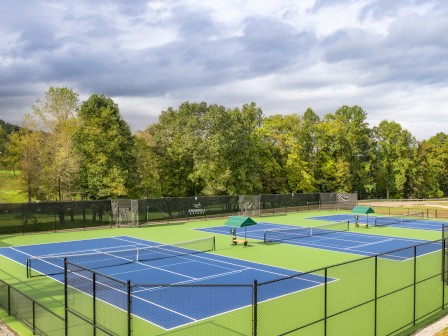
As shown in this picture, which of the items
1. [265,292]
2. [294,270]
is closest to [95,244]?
[294,270]

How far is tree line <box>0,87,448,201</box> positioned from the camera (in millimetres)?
50031

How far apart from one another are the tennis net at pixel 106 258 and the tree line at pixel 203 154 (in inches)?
814

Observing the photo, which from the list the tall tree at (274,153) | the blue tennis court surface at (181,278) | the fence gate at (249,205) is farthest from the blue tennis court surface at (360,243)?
the tall tree at (274,153)

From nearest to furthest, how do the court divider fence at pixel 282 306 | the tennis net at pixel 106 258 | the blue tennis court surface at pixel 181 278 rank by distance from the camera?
the court divider fence at pixel 282 306
the blue tennis court surface at pixel 181 278
the tennis net at pixel 106 258

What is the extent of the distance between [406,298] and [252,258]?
10983mm

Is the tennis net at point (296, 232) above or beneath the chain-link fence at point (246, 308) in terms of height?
beneath

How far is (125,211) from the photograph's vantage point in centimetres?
4494

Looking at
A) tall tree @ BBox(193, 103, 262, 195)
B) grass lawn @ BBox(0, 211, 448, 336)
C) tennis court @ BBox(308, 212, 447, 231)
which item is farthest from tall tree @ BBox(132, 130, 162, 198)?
grass lawn @ BBox(0, 211, 448, 336)

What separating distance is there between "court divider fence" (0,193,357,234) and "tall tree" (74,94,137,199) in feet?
14.7

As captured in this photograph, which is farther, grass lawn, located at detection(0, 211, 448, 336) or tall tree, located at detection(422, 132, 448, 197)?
tall tree, located at detection(422, 132, 448, 197)

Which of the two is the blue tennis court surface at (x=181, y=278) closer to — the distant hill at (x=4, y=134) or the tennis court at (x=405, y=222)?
the tennis court at (x=405, y=222)

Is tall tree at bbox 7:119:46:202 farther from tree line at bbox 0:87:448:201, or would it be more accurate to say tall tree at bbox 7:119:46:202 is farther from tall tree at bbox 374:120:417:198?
tall tree at bbox 374:120:417:198

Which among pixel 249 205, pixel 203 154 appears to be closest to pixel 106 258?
pixel 249 205

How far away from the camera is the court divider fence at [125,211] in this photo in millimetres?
38969
